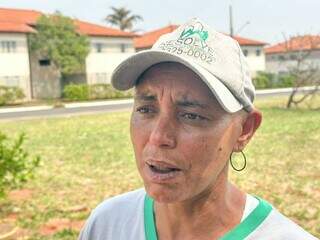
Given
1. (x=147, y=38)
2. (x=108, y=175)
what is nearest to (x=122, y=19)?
(x=147, y=38)

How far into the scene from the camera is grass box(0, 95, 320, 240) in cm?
550

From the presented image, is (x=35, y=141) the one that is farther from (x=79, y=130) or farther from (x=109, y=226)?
(x=109, y=226)

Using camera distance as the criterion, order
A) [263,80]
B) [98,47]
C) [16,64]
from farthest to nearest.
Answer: [263,80] → [98,47] → [16,64]

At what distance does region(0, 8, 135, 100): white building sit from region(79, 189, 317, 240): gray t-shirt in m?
30.7

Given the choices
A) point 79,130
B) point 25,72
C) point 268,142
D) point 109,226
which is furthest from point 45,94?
point 109,226

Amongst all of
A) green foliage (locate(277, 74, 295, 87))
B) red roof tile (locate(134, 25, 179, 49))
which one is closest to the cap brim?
green foliage (locate(277, 74, 295, 87))

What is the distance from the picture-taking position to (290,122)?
14570 millimetres

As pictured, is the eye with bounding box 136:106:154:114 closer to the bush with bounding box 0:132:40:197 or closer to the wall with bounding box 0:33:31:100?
the bush with bounding box 0:132:40:197

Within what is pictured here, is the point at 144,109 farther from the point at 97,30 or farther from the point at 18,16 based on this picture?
the point at 97,30

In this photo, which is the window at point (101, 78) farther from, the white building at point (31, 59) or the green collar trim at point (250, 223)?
the green collar trim at point (250, 223)

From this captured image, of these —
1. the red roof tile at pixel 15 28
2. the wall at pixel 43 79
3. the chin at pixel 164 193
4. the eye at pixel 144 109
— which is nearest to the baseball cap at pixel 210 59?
the eye at pixel 144 109

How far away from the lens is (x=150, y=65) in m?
1.32

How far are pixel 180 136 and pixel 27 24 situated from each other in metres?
37.0

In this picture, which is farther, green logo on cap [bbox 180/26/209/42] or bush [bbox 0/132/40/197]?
bush [bbox 0/132/40/197]
